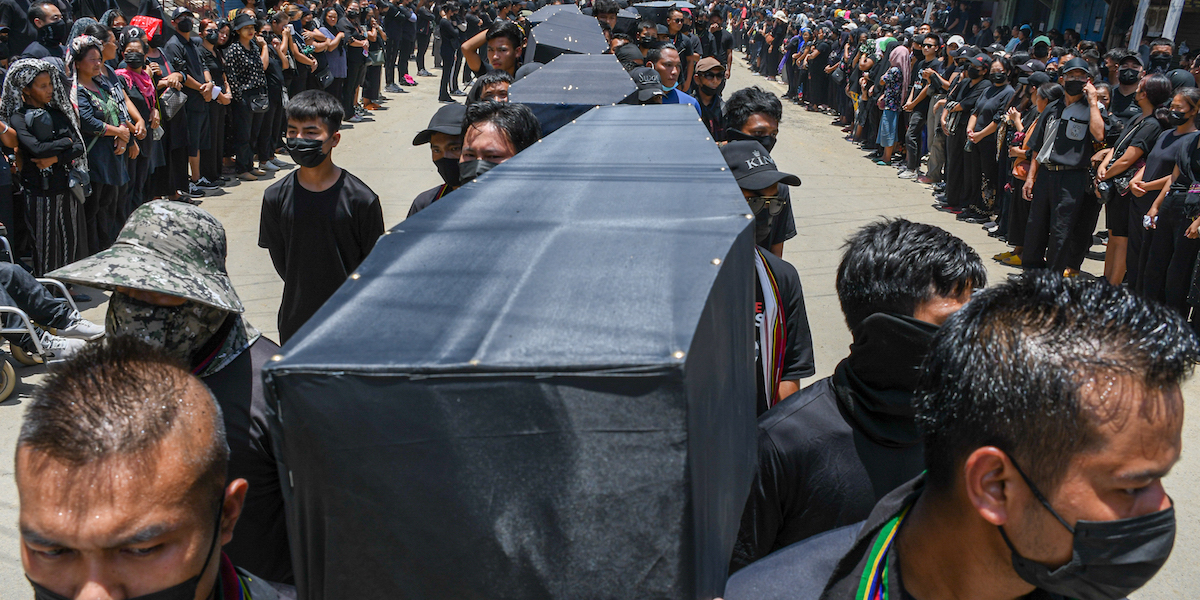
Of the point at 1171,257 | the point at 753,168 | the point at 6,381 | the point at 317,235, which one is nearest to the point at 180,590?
the point at 753,168

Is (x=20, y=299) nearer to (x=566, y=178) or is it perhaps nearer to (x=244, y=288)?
(x=244, y=288)

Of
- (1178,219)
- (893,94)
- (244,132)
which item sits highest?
(893,94)

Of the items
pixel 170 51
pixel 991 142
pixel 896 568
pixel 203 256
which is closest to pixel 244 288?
pixel 170 51

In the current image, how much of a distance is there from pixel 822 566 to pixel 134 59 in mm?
8152

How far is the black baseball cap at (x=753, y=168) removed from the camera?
3355mm

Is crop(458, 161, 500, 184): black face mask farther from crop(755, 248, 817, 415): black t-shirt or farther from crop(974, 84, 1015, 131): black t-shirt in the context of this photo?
crop(974, 84, 1015, 131): black t-shirt

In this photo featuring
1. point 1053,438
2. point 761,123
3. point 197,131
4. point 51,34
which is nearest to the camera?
point 1053,438

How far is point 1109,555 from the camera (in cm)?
131

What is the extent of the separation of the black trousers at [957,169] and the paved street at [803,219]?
33 cm

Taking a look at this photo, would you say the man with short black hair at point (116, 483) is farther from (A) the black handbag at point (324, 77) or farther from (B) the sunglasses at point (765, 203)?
(A) the black handbag at point (324, 77)

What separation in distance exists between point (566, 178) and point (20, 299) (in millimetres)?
4710

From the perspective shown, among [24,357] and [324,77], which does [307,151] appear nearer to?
[24,357]

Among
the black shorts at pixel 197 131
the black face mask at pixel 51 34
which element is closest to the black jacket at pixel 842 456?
the black face mask at pixel 51 34

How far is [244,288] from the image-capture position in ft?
23.2
